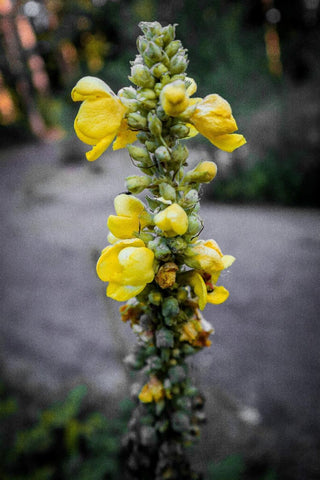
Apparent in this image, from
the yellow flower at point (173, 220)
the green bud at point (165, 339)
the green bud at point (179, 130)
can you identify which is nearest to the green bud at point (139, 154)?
the green bud at point (179, 130)

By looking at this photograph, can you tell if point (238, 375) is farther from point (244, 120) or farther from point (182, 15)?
point (182, 15)

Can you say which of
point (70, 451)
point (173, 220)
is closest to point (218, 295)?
point (173, 220)

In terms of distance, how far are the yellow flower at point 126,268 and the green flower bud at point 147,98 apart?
1.39ft

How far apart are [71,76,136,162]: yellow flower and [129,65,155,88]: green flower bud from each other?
89 mm

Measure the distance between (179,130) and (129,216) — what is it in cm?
33

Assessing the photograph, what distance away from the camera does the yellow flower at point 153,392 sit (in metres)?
1.31

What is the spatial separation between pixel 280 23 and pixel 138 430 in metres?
8.89

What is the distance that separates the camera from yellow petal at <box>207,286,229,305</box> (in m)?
1.17

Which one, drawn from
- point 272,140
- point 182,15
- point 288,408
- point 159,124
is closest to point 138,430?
point 159,124

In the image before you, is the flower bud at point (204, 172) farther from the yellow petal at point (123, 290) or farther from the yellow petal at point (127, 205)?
the yellow petal at point (123, 290)

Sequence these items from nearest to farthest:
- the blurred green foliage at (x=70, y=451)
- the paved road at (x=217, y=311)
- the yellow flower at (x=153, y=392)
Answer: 1. the yellow flower at (x=153, y=392)
2. the blurred green foliage at (x=70, y=451)
3. the paved road at (x=217, y=311)

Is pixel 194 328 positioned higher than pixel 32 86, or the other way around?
pixel 32 86

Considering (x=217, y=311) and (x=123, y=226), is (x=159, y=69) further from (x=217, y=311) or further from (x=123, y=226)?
(x=217, y=311)

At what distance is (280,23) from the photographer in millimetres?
7559
